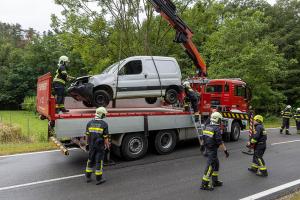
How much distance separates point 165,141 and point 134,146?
1412 millimetres

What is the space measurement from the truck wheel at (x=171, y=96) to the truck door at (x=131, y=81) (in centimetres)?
98

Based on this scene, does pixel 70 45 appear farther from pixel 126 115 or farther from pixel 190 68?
pixel 126 115

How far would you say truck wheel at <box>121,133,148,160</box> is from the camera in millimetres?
8711

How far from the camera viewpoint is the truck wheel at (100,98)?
912cm

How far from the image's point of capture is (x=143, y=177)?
7230 mm

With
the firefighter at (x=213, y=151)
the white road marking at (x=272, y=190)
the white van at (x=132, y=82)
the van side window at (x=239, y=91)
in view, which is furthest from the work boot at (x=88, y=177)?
the van side window at (x=239, y=91)

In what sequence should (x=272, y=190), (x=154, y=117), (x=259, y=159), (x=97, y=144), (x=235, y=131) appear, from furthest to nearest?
(x=235, y=131), (x=154, y=117), (x=259, y=159), (x=97, y=144), (x=272, y=190)

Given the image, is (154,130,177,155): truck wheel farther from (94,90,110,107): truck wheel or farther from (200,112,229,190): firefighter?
(200,112,229,190): firefighter

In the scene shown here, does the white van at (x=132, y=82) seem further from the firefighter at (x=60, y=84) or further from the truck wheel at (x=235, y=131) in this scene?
the truck wheel at (x=235, y=131)

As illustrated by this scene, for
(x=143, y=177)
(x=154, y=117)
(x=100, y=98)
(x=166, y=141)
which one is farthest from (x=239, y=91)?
(x=143, y=177)

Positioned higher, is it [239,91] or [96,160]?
[239,91]

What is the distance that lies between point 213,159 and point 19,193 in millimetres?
4151

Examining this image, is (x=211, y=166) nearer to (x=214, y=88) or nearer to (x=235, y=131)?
(x=235, y=131)

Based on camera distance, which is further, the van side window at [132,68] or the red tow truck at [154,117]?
the van side window at [132,68]
